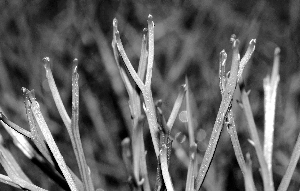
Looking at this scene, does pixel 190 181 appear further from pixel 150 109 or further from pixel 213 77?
pixel 213 77

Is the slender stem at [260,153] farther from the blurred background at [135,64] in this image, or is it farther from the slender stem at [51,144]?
the blurred background at [135,64]

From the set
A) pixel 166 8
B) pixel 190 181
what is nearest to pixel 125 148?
pixel 190 181

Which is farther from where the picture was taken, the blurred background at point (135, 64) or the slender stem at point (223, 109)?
the blurred background at point (135, 64)

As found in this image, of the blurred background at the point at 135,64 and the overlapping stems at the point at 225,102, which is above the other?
the blurred background at the point at 135,64

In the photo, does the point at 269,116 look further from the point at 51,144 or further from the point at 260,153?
the point at 51,144

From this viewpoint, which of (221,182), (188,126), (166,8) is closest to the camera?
(188,126)

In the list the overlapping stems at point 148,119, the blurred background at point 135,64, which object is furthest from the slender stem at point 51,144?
the blurred background at point 135,64

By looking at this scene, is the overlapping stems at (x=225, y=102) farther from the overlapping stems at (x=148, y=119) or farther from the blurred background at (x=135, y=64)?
the blurred background at (x=135, y=64)

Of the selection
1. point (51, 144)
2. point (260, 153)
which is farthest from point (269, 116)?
point (51, 144)

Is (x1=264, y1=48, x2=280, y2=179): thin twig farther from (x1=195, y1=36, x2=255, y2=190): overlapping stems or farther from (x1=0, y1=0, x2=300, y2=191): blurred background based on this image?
(x1=0, y1=0, x2=300, y2=191): blurred background
